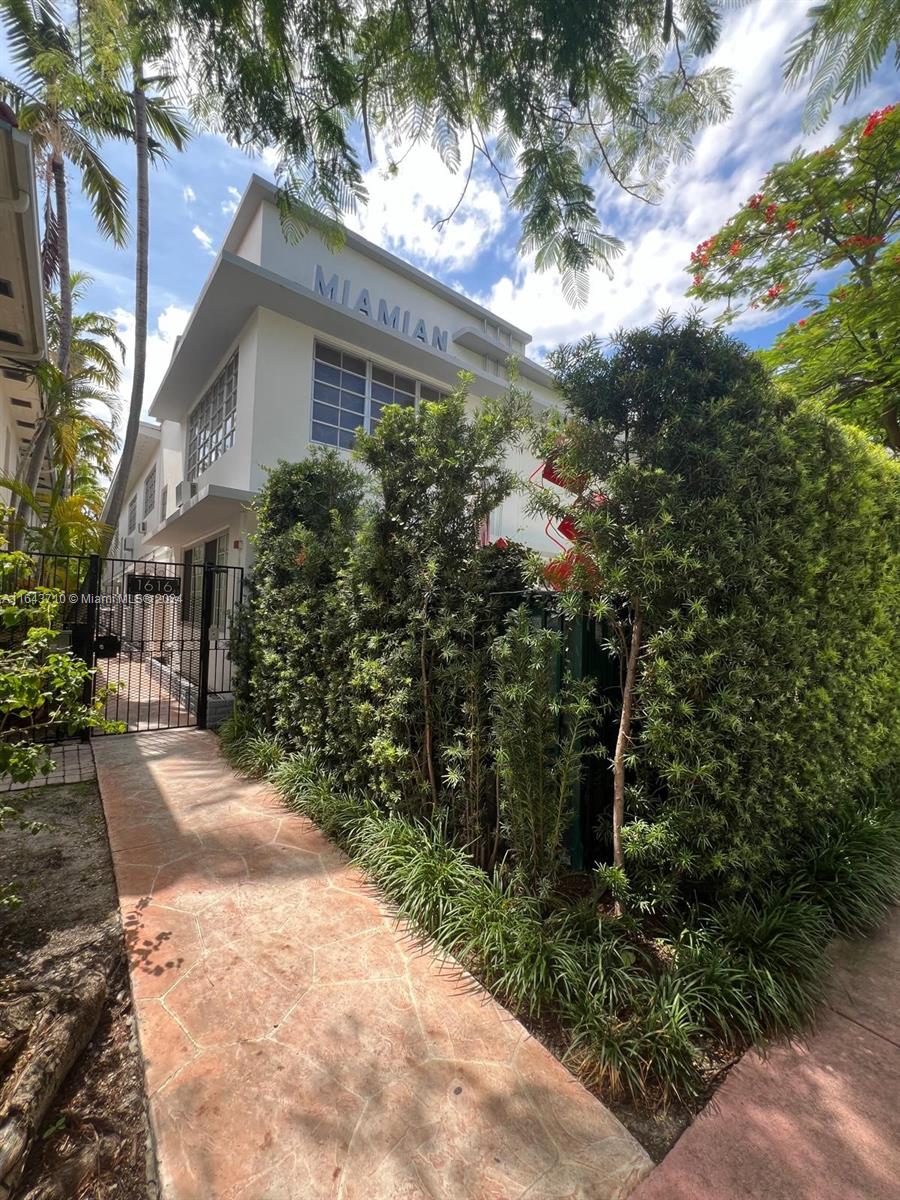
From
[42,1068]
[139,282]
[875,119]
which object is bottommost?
[42,1068]

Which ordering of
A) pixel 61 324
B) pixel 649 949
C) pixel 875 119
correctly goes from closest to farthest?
pixel 649 949
pixel 875 119
pixel 61 324

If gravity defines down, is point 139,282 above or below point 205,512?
above

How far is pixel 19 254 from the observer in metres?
4.09

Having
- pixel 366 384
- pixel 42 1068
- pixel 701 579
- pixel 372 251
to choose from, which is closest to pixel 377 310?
pixel 372 251

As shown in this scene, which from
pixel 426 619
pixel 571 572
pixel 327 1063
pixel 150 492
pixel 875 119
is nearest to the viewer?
pixel 327 1063

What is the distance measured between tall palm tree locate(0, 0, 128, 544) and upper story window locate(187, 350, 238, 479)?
2455 mm

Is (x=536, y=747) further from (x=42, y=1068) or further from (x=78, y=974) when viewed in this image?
(x=78, y=974)

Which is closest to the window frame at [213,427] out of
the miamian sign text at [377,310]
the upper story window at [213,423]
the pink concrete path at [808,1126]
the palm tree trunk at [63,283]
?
the upper story window at [213,423]

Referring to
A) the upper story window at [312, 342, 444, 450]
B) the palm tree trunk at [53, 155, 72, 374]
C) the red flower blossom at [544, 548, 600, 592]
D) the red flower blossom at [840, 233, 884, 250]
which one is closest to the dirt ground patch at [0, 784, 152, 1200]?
the red flower blossom at [544, 548, 600, 592]

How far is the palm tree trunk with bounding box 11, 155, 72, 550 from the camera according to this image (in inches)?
367

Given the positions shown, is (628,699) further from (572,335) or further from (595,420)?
(572,335)

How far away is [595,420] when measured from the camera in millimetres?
2818

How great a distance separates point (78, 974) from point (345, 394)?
8.17 meters

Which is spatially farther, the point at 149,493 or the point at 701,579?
the point at 149,493
